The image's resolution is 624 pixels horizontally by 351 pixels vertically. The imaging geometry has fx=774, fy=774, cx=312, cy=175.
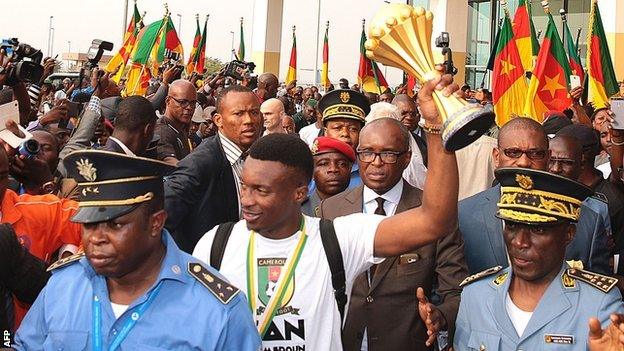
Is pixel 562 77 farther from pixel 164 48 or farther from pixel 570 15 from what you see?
pixel 570 15

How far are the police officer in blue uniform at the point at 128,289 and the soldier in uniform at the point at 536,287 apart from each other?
1128 mm

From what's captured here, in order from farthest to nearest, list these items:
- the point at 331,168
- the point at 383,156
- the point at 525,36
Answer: the point at 525,36 < the point at 331,168 < the point at 383,156

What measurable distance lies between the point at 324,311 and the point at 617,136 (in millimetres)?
4235

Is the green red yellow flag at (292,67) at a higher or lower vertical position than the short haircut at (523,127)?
higher

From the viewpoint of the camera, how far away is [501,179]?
340 centimetres

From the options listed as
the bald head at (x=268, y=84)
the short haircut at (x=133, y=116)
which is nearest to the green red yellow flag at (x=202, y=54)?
the bald head at (x=268, y=84)

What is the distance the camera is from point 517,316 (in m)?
3.19

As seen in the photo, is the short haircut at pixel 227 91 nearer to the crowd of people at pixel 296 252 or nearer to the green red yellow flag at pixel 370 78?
the crowd of people at pixel 296 252

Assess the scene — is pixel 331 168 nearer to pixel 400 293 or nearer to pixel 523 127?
pixel 523 127

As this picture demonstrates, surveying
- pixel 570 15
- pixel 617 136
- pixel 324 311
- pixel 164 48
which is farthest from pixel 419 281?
pixel 570 15

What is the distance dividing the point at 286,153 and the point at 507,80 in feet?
22.2

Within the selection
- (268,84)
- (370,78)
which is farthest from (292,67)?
(268,84)

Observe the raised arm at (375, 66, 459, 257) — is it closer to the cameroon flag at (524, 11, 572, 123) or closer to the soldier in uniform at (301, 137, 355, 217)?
the soldier in uniform at (301, 137, 355, 217)

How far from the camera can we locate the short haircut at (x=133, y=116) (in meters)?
5.12
